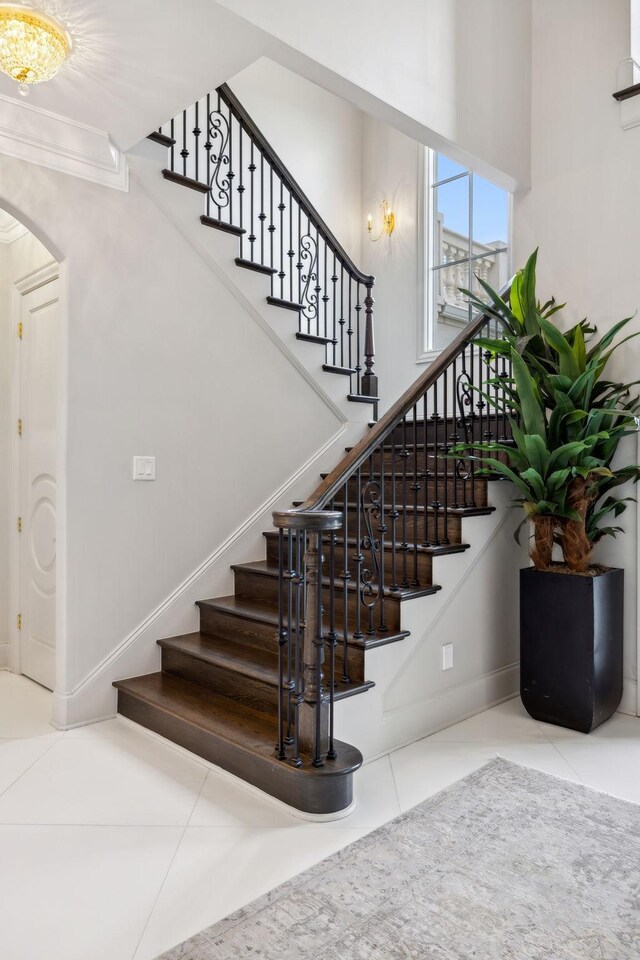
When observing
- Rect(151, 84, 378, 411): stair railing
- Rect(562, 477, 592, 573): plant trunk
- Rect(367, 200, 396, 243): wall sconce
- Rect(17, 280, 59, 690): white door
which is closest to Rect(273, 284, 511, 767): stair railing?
Rect(562, 477, 592, 573): plant trunk

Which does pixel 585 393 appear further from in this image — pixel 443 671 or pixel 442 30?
pixel 442 30

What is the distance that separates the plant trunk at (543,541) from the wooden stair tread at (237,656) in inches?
41.8

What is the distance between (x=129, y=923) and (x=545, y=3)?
14.4 feet

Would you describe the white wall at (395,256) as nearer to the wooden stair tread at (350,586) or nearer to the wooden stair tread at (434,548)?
the wooden stair tread at (350,586)

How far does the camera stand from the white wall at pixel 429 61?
230 cm

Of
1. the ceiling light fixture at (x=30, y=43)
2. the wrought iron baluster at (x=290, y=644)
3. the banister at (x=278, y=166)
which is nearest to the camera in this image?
the ceiling light fixture at (x=30, y=43)

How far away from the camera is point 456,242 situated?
209 inches

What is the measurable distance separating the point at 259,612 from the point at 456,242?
12.0ft

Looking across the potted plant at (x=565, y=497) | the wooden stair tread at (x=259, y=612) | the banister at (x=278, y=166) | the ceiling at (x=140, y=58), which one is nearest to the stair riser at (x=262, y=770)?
the wooden stair tread at (x=259, y=612)

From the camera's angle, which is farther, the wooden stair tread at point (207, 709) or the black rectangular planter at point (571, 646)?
the black rectangular planter at point (571, 646)

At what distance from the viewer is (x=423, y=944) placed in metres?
1.57

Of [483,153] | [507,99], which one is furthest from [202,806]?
[507,99]

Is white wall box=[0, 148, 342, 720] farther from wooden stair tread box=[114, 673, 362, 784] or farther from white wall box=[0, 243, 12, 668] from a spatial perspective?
white wall box=[0, 243, 12, 668]

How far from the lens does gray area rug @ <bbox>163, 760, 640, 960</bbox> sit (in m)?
1.56
